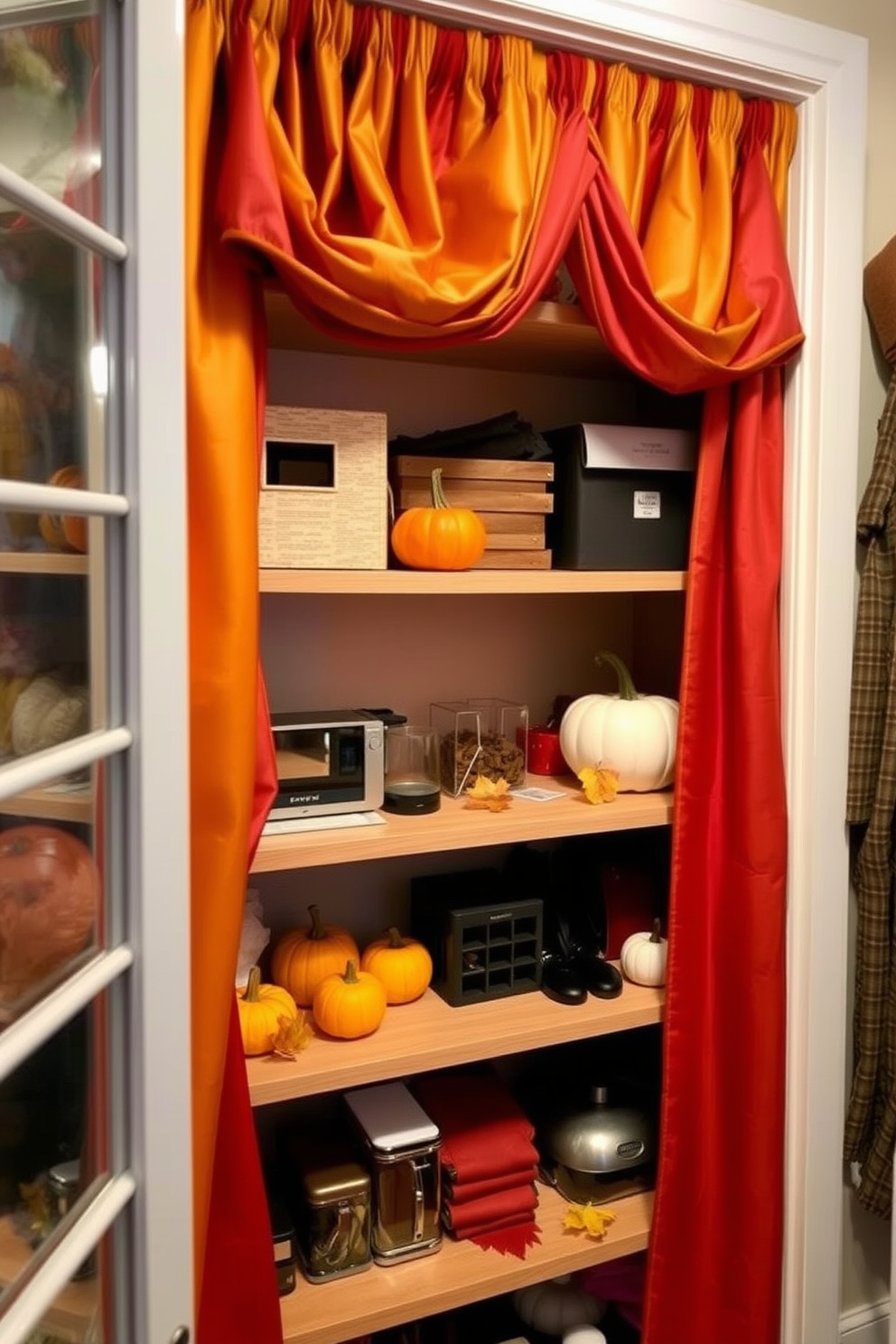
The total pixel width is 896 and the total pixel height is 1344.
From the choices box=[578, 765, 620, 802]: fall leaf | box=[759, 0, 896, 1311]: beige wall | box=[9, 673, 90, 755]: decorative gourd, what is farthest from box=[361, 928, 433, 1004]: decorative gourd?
box=[759, 0, 896, 1311]: beige wall

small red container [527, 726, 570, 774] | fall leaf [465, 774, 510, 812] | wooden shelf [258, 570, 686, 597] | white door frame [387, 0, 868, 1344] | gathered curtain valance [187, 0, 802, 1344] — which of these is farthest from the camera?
small red container [527, 726, 570, 774]

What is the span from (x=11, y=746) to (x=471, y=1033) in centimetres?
90

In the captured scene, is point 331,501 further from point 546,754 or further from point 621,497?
point 546,754

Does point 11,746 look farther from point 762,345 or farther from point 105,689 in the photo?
point 762,345

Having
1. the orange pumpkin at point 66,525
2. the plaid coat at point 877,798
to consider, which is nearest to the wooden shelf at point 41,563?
the orange pumpkin at point 66,525

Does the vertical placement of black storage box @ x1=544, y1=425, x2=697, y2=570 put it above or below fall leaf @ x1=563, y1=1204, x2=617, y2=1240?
above

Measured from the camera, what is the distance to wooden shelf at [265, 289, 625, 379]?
1.40m

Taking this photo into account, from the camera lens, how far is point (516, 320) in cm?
130

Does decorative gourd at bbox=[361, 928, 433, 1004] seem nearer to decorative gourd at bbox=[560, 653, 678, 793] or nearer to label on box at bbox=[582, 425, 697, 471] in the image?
decorative gourd at bbox=[560, 653, 678, 793]

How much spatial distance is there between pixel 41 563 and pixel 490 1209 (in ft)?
4.17

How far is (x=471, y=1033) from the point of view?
146cm

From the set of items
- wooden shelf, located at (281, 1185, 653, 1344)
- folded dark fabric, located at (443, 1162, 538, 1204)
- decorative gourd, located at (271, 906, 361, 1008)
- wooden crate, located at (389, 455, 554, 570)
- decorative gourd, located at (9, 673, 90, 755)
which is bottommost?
wooden shelf, located at (281, 1185, 653, 1344)

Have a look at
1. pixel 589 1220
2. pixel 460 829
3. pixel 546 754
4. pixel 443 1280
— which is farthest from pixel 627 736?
pixel 443 1280

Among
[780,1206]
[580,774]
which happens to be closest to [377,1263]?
[780,1206]
